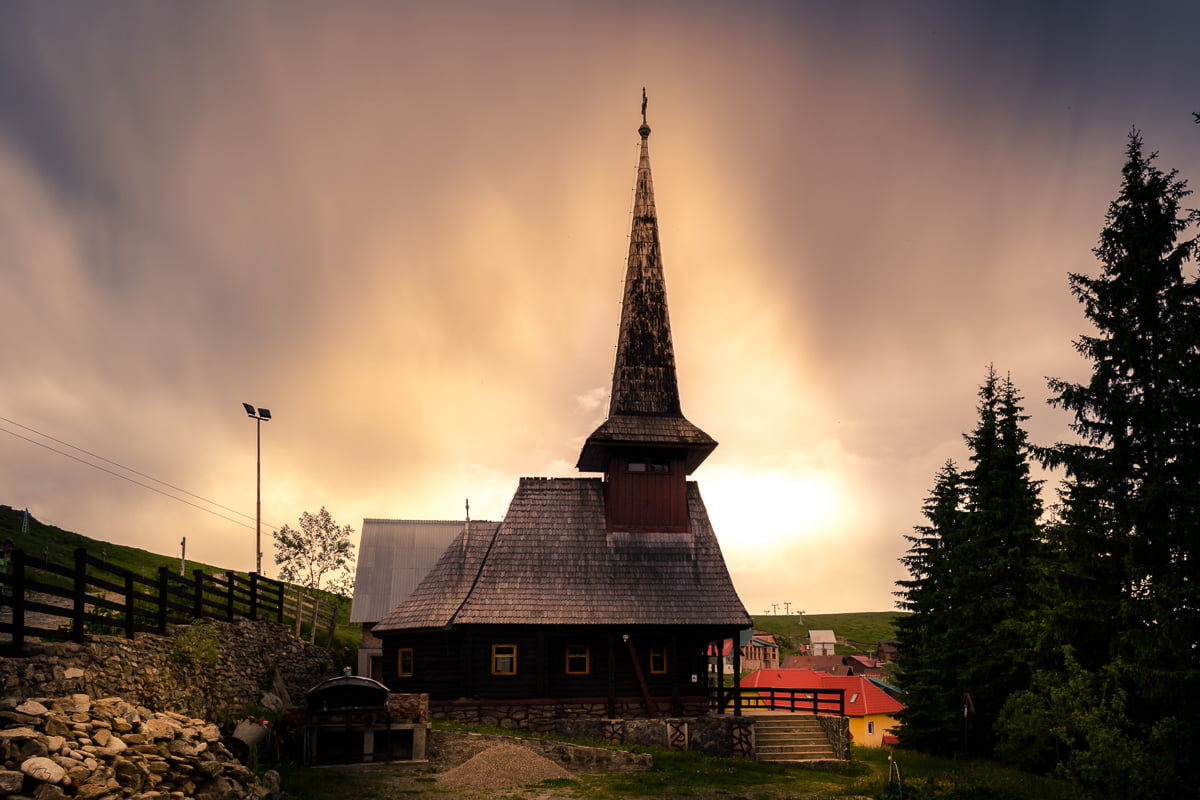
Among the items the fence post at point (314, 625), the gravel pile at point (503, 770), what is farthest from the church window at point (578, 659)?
the fence post at point (314, 625)

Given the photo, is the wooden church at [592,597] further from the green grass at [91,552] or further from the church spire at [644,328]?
the green grass at [91,552]

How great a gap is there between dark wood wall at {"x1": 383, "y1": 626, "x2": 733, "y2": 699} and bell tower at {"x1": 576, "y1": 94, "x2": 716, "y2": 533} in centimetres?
393

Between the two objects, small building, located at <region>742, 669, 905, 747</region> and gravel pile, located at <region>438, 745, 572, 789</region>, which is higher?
gravel pile, located at <region>438, 745, 572, 789</region>

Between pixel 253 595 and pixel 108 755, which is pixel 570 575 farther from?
pixel 108 755

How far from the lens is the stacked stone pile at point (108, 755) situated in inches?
453

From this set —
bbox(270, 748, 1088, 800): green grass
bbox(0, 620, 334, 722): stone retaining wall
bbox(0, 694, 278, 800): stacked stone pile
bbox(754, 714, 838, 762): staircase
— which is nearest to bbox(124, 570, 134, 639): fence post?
bbox(0, 620, 334, 722): stone retaining wall

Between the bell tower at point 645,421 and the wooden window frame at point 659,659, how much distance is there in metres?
4.03

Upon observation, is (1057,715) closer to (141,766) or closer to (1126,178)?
(1126,178)

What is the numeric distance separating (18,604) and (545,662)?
53.8 ft

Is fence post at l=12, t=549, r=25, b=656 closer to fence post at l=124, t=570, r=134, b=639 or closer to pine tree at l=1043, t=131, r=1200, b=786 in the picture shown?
fence post at l=124, t=570, r=134, b=639

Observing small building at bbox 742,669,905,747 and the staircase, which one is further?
small building at bbox 742,669,905,747

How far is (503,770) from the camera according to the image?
816 inches

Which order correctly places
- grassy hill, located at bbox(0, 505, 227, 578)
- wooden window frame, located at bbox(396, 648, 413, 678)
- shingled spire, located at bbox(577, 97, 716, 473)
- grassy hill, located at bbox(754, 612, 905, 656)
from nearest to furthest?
wooden window frame, located at bbox(396, 648, 413, 678), shingled spire, located at bbox(577, 97, 716, 473), grassy hill, located at bbox(0, 505, 227, 578), grassy hill, located at bbox(754, 612, 905, 656)

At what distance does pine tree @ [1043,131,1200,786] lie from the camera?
711 inches
